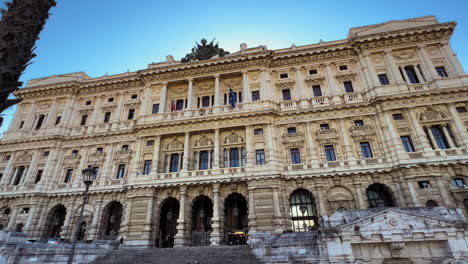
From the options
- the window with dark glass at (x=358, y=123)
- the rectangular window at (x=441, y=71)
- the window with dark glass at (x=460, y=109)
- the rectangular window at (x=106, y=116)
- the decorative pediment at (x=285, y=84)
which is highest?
the decorative pediment at (x=285, y=84)

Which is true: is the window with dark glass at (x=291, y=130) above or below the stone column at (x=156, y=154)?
above

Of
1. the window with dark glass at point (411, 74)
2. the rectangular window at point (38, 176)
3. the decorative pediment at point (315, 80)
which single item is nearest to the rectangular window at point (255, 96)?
the decorative pediment at point (315, 80)

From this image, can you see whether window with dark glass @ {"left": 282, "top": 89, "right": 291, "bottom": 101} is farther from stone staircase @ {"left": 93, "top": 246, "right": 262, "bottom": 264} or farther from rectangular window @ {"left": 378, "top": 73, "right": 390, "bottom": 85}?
stone staircase @ {"left": 93, "top": 246, "right": 262, "bottom": 264}

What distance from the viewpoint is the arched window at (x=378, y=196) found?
68.0 ft

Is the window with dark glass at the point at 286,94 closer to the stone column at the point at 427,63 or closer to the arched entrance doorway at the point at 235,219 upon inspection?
the arched entrance doorway at the point at 235,219

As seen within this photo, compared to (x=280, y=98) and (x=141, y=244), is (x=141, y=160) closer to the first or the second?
(x=141, y=244)

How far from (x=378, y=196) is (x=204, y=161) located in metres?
15.8

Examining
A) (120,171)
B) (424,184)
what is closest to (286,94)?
(424,184)

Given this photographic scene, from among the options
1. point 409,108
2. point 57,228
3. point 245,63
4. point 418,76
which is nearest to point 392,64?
point 418,76

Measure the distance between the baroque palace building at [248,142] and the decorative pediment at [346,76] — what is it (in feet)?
0.34

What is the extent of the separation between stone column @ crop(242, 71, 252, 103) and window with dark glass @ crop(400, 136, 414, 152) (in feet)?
45.9

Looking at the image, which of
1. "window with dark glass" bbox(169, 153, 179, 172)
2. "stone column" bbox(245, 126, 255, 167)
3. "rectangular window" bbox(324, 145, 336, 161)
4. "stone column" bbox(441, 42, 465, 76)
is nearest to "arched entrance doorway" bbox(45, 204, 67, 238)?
"window with dark glass" bbox(169, 153, 179, 172)

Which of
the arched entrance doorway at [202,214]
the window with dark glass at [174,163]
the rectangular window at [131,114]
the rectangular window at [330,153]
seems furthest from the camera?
the rectangular window at [131,114]

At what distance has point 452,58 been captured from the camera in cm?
2312
